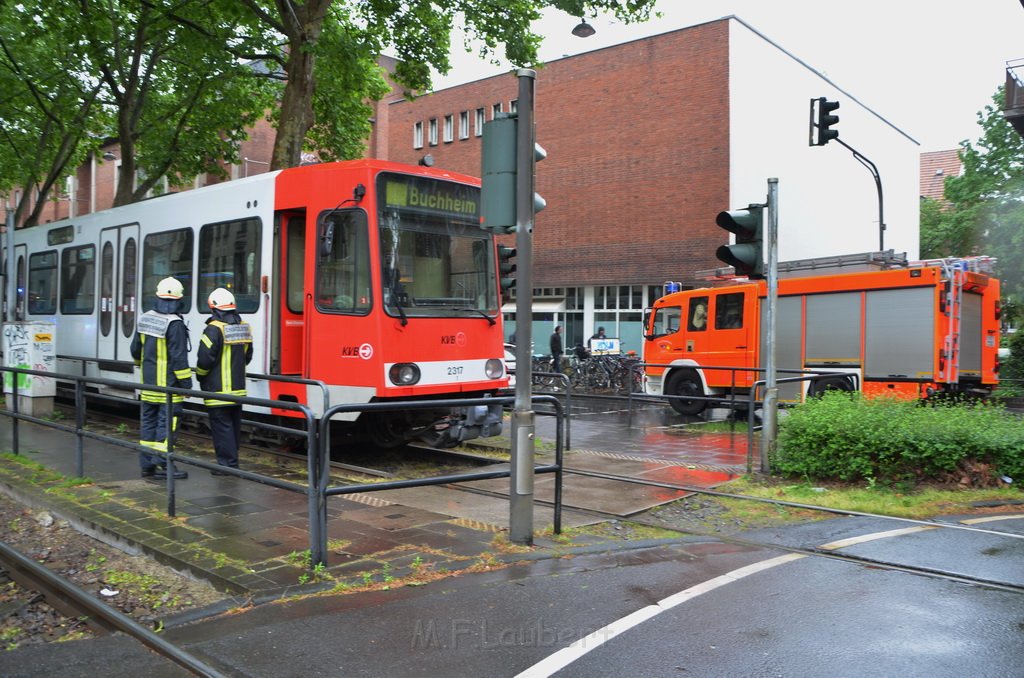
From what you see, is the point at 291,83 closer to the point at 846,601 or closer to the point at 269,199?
the point at 269,199

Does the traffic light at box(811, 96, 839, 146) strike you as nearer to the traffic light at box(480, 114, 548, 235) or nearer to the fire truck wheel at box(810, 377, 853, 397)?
the fire truck wheel at box(810, 377, 853, 397)

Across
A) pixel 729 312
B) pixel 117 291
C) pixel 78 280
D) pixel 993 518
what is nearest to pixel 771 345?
pixel 993 518

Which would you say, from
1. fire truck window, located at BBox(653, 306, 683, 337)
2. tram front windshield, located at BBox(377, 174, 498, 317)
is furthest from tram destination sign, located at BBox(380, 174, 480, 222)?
fire truck window, located at BBox(653, 306, 683, 337)

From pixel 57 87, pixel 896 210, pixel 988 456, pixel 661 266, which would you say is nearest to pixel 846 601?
pixel 988 456

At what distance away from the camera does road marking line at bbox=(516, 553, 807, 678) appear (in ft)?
12.1

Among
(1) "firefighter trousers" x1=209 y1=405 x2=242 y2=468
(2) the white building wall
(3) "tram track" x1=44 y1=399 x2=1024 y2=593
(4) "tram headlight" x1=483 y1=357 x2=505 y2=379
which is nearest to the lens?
(3) "tram track" x1=44 y1=399 x2=1024 y2=593

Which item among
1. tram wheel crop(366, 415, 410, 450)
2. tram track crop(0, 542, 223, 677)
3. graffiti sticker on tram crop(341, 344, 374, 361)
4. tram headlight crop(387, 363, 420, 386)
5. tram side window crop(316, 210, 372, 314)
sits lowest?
tram track crop(0, 542, 223, 677)

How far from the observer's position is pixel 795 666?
372 cm

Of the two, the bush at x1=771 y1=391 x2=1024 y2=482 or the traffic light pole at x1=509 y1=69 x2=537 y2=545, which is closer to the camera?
the traffic light pole at x1=509 y1=69 x2=537 y2=545

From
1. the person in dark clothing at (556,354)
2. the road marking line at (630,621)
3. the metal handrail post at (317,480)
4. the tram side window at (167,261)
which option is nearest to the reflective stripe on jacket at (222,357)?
the tram side window at (167,261)

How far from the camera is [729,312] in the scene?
51.0 ft

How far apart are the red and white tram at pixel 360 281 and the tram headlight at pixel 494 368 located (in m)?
0.01

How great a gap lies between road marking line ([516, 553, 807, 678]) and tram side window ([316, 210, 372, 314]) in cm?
459

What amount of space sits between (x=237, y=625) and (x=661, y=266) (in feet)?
79.9
